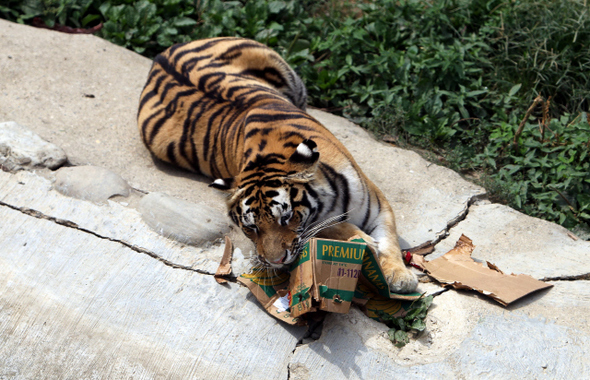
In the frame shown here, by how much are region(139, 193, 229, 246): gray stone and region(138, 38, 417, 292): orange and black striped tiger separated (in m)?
0.23

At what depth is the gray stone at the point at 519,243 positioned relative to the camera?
3248 millimetres

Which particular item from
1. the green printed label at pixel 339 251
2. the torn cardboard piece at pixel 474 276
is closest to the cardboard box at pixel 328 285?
the green printed label at pixel 339 251

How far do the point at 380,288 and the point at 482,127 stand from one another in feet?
7.78

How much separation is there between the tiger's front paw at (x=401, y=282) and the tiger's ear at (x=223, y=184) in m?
0.97

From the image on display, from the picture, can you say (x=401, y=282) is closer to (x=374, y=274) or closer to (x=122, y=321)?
(x=374, y=274)

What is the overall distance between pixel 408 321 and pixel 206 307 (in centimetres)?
101

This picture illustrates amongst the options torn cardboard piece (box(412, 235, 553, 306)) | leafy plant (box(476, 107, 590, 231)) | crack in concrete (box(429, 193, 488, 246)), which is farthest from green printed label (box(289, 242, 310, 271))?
A: leafy plant (box(476, 107, 590, 231))

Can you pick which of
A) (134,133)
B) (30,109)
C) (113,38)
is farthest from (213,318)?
(113,38)

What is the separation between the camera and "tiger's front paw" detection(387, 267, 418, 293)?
2.95 meters

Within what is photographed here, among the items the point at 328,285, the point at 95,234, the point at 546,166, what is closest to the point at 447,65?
the point at 546,166

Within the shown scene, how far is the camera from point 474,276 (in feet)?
Result: 10.1

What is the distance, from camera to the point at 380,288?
114 inches

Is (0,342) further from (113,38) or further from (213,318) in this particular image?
(113,38)

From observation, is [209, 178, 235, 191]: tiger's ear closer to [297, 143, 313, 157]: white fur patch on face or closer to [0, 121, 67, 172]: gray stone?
[297, 143, 313, 157]: white fur patch on face
